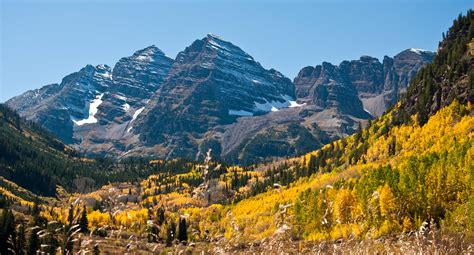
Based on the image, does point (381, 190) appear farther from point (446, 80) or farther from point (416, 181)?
point (446, 80)

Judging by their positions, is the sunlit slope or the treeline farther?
the treeline

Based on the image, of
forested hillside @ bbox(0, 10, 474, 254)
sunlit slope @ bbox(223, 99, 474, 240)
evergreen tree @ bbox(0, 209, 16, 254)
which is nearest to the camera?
forested hillside @ bbox(0, 10, 474, 254)

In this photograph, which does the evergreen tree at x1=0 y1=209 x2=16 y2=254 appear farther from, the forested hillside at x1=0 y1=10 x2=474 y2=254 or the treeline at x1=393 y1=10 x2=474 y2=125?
the treeline at x1=393 y1=10 x2=474 y2=125

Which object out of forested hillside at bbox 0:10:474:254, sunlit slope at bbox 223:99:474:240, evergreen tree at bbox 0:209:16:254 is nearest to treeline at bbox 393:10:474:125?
forested hillside at bbox 0:10:474:254

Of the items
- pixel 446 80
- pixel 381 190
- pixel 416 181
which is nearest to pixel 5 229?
pixel 381 190

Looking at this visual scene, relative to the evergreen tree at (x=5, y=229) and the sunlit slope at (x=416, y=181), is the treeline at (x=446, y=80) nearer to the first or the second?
the sunlit slope at (x=416, y=181)

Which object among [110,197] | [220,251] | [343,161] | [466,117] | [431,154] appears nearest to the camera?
[220,251]

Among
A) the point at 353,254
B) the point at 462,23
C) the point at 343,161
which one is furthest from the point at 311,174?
the point at 353,254

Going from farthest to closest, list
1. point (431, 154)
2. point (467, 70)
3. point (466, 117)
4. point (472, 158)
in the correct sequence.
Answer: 1. point (467, 70)
2. point (466, 117)
3. point (431, 154)
4. point (472, 158)

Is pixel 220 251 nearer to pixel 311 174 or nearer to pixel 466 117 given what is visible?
pixel 466 117

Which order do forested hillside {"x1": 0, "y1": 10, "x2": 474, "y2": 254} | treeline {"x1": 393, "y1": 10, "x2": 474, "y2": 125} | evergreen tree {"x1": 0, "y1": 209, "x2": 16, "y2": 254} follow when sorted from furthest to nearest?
1. treeline {"x1": 393, "y1": 10, "x2": 474, "y2": 125}
2. evergreen tree {"x1": 0, "y1": 209, "x2": 16, "y2": 254}
3. forested hillside {"x1": 0, "y1": 10, "x2": 474, "y2": 254}

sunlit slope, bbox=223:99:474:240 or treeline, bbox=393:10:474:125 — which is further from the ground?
treeline, bbox=393:10:474:125

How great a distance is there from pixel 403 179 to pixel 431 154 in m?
18.1

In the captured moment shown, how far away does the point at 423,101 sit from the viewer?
14775cm
